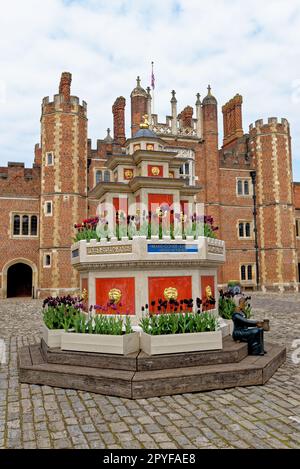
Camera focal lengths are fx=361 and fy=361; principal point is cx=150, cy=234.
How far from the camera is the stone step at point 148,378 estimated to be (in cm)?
550

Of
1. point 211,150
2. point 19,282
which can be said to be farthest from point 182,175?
point 19,282

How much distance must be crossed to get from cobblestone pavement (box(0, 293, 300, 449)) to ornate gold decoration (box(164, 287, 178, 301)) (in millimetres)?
2144

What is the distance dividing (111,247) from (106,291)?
952 mm

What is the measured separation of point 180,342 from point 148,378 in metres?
0.99

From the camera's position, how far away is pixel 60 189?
26.0m

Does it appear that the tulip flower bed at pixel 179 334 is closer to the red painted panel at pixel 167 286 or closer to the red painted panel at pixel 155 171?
the red painted panel at pixel 167 286

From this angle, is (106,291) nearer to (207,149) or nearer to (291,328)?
(291,328)

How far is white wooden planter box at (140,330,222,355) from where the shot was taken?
20.2 ft

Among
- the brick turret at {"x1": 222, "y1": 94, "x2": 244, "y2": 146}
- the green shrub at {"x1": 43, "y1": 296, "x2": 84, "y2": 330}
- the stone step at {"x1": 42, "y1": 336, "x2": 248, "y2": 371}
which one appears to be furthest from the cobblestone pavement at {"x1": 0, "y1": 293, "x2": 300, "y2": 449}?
the brick turret at {"x1": 222, "y1": 94, "x2": 244, "y2": 146}

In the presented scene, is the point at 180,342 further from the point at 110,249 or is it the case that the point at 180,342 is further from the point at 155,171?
the point at 155,171

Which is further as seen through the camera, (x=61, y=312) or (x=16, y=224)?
(x=16, y=224)

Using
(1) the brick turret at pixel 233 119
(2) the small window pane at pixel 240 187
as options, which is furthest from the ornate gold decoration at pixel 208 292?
(1) the brick turret at pixel 233 119
